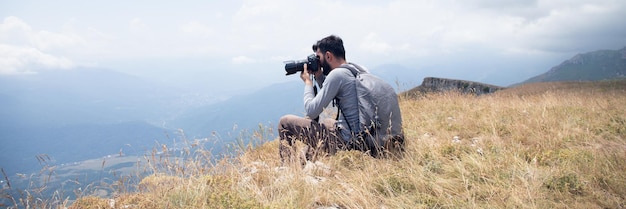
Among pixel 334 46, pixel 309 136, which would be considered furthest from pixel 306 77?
pixel 309 136

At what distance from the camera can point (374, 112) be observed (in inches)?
158

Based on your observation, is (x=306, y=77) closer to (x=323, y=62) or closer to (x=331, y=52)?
(x=323, y=62)

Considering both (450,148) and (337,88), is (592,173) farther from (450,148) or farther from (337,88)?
(337,88)

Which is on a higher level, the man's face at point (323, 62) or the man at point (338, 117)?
the man's face at point (323, 62)

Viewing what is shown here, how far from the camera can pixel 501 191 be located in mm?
2791

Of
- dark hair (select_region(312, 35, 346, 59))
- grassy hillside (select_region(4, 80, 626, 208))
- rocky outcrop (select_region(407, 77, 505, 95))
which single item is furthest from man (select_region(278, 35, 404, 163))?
rocky outcrop (select_region(407, 77, 505, 95))

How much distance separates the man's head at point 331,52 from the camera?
430cm

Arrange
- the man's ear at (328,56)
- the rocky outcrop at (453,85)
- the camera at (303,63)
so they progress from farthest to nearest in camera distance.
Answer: the rocky outcrop at (453,85) < the camera at (303,63) < the man's ear at (328,56)

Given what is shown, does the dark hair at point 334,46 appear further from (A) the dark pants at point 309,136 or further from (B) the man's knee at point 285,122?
(B) the man's knee at point 285,122

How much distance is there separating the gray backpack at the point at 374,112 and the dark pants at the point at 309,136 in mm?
292

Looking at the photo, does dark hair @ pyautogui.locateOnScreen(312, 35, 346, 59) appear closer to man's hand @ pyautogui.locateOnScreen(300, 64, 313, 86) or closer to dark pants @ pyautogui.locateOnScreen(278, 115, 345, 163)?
man's hand @ pyautogui.locateOnScreen(300, 64, 313, 86)

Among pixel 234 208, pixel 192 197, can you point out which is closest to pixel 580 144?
pixel 234 208

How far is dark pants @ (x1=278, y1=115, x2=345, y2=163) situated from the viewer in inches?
167

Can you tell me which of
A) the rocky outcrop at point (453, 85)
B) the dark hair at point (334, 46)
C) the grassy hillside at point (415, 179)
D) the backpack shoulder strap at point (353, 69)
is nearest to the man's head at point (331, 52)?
the dark hair at point (334, 46)
